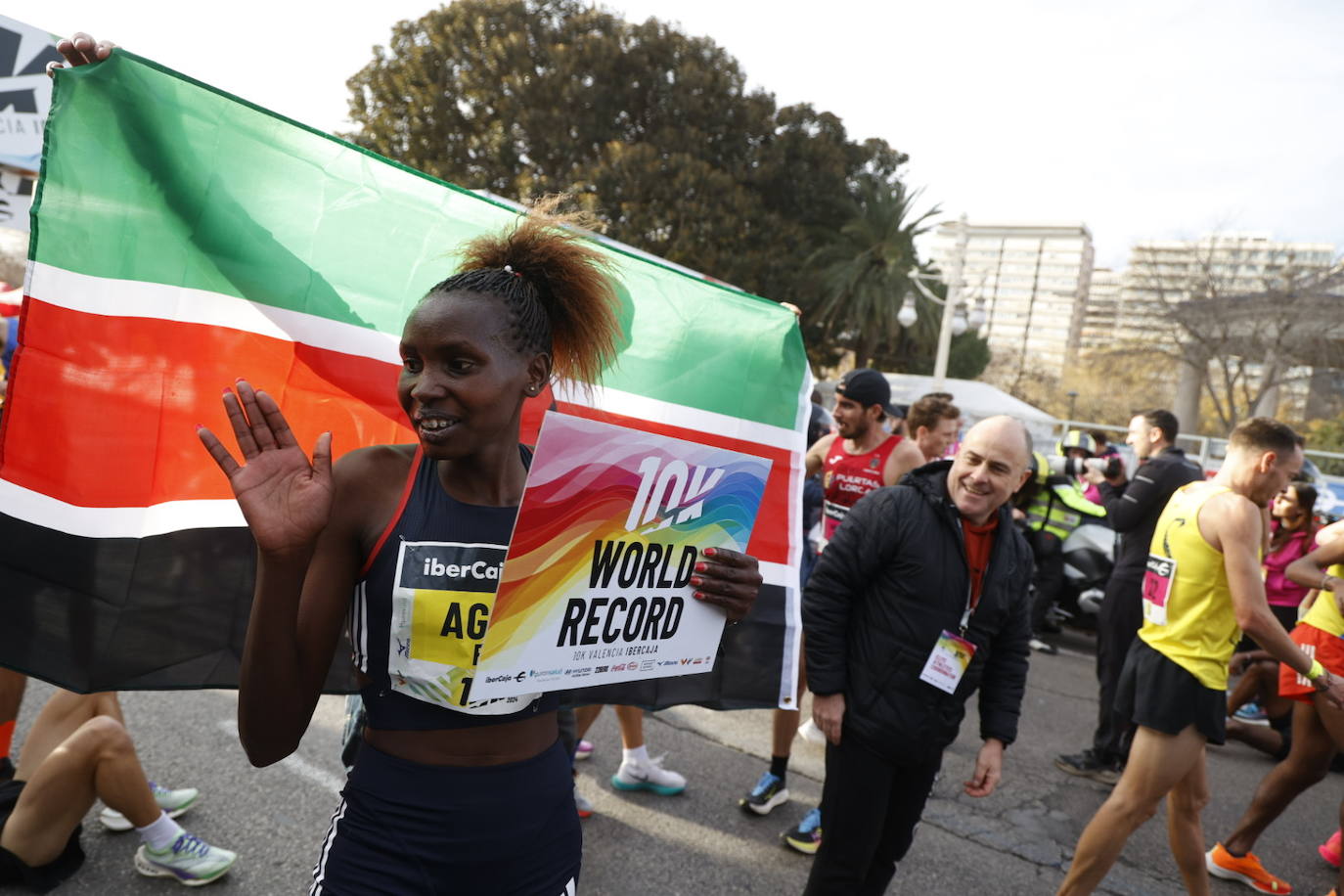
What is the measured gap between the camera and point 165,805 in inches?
142

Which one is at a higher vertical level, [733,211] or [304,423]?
[733,211]

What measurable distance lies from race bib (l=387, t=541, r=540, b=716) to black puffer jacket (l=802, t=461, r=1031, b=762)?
4.90ft

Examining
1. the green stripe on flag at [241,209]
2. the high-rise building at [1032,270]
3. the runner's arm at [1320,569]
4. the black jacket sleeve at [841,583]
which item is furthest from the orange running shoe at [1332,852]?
the high-rise building at [1032,270]

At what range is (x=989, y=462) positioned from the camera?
111 inches

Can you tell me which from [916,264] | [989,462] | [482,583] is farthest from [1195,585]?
[916,264]

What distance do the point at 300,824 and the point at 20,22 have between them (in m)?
5.43

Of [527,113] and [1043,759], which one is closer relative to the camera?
[1043,759]

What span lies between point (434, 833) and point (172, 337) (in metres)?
1.29

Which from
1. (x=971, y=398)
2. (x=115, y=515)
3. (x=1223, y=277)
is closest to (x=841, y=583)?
(x=115, y=515)

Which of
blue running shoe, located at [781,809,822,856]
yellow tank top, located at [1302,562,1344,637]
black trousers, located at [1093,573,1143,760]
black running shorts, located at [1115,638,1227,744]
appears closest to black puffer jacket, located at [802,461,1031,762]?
black running shorts, located at [1115,638,1227,744]

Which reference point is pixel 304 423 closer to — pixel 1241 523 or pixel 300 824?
pixel 300 824

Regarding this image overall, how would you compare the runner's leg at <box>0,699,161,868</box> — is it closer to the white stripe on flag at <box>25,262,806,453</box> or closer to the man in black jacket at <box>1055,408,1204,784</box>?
the white stripe on flag at <box>25,262,806,453</box>

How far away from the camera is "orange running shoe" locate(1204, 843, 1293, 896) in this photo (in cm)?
400

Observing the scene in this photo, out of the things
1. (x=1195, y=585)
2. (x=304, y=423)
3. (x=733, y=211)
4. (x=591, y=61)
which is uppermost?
(x=591, y=61)
